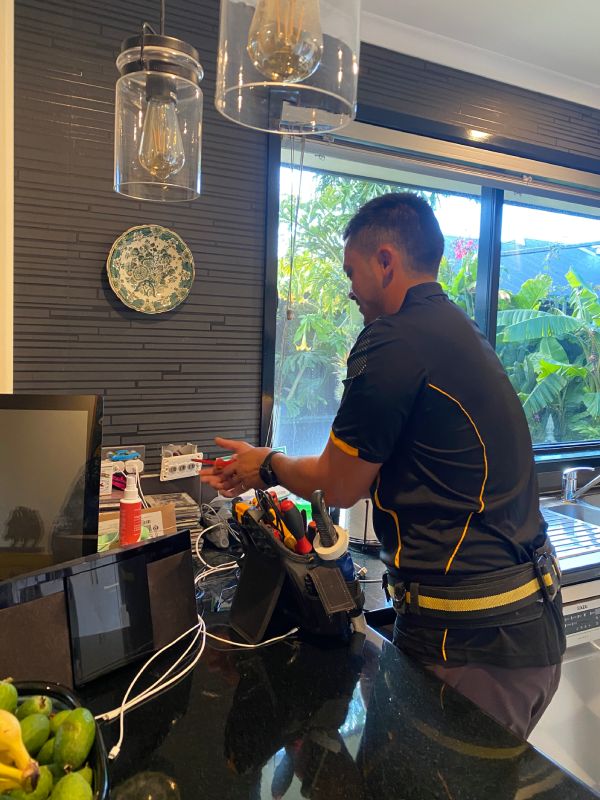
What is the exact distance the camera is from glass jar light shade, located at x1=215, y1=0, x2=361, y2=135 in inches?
31.4

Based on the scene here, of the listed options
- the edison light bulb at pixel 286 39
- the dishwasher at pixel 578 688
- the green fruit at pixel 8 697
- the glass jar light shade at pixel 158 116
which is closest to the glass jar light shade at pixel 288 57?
the edison light bulb at pixel 286 39

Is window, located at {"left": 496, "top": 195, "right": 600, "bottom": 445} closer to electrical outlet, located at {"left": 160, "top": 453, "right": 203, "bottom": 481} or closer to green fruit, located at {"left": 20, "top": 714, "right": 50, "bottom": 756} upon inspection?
electrical outlet, located at {"left": 160, "top": 453, "right": 203, "bottom": 481}

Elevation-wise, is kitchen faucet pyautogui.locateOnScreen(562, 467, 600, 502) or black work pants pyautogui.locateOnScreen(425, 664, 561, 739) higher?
kitchen faucet pyautogui.locateOnScreen(562, 467, 600, 502)

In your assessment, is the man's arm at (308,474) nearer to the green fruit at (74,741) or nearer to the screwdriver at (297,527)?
the screwdriver at (297,527)

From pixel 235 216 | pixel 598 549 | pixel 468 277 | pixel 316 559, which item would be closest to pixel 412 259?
pixel 316 559

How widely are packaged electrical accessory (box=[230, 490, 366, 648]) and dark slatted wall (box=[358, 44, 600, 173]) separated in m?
1.62

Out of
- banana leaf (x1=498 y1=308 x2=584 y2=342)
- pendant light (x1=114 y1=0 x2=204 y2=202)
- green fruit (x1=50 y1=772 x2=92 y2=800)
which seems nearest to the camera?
green fruit (x1=50 y1=772 x2=92 y2=800)

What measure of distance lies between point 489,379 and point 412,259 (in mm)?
321

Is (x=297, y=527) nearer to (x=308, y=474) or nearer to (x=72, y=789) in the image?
(x=308, y=474)

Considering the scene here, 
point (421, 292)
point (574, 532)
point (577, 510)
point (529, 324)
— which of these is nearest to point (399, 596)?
point (421, 292)

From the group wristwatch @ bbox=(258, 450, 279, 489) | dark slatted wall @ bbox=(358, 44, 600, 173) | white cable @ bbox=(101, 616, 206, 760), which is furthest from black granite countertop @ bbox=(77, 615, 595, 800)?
dark slatted wall @ bbox=(358, 44, 600, 173)

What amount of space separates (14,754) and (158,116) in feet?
3.28

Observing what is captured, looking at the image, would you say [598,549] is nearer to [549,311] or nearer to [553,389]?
[553,389]

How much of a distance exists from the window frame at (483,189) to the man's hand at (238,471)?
1.88 feet
